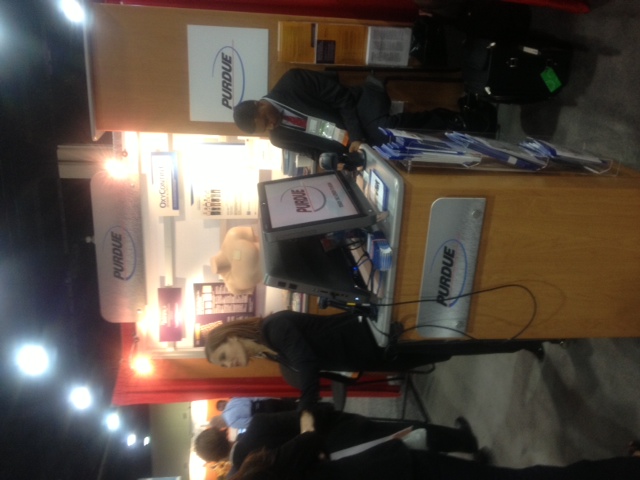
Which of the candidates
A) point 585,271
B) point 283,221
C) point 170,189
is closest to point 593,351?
point 585,271

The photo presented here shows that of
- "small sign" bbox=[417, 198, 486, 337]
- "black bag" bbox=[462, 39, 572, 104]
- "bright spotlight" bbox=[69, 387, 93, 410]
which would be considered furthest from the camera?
"bright spotlight" bbox=[69, 387, 93, 410]

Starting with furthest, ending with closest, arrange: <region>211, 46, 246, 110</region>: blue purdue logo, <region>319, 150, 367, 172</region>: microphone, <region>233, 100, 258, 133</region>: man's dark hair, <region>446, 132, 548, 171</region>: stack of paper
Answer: <region>211, 46, 246, 110</region>: blue purdue logo, <region>233, 100, 258, 133</region>: man's dark hair, <region>319, 150, 367, 172</region>: microphone, <region>446, 132, 548, 171</region>: stack of paper

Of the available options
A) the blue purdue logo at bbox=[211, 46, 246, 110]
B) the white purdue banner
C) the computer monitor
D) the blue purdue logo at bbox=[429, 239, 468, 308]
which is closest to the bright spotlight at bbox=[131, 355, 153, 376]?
the white purdue banner

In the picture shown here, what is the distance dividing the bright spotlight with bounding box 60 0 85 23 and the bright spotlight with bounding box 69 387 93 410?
2.68 meters

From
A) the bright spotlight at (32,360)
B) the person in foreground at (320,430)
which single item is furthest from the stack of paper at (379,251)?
the bright spotlight at (32,360)

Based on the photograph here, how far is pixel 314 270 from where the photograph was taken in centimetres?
158

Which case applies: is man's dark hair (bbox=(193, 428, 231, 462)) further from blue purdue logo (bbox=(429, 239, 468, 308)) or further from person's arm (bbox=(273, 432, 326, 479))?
blue purdue logo (bbox=(429, 239, 468, 308))

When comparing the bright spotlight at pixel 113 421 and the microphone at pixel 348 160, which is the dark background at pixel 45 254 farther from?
the microphone at pixel 348 160

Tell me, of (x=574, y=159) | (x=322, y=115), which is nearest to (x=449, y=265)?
(x=574, y=159)

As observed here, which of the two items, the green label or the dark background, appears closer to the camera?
the green label

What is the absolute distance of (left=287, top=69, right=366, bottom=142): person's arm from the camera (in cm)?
Answer: 244

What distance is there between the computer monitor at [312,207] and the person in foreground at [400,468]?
0.71 meters

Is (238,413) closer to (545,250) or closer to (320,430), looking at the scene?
(320,430)

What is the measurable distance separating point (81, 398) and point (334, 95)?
3.13 meters
